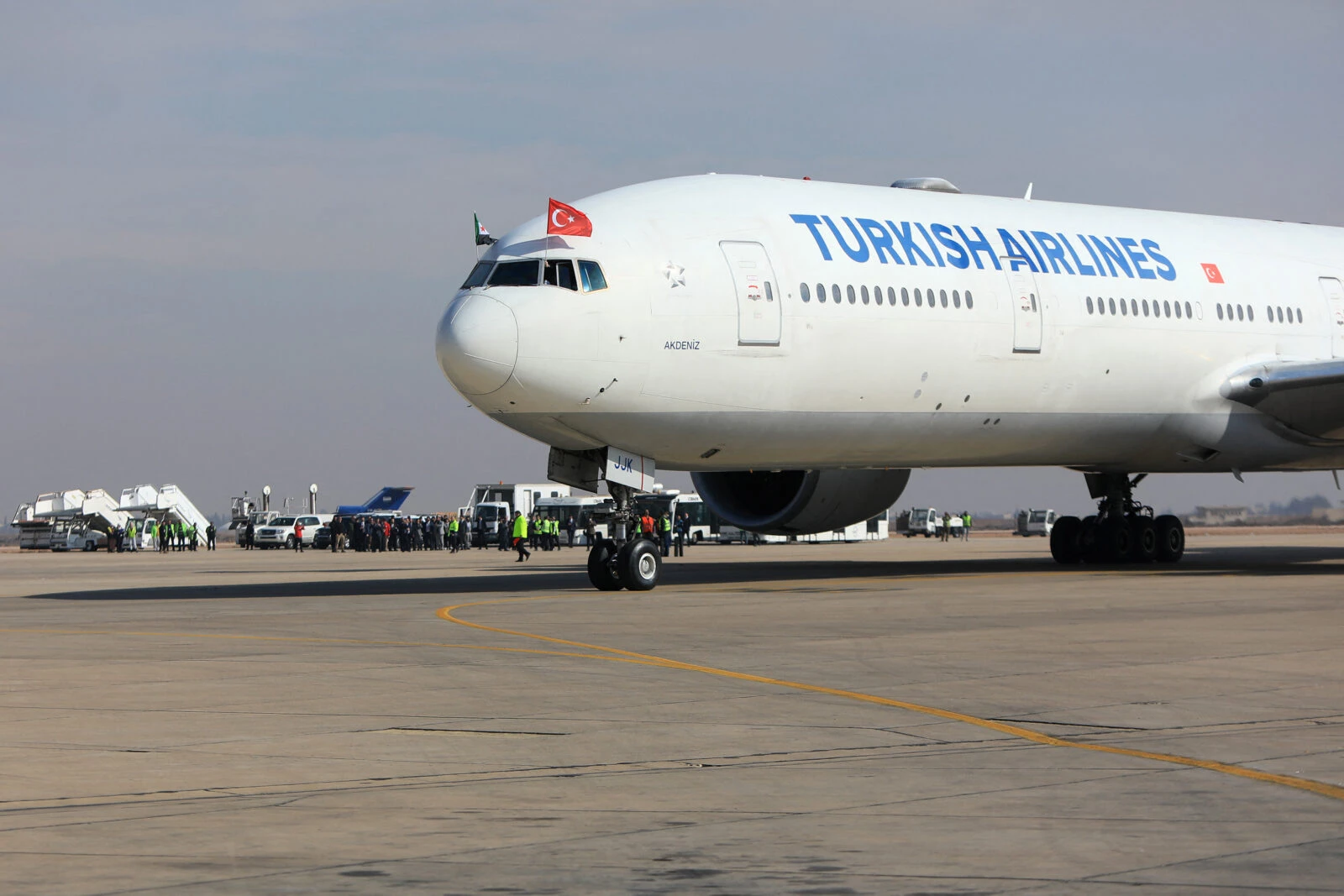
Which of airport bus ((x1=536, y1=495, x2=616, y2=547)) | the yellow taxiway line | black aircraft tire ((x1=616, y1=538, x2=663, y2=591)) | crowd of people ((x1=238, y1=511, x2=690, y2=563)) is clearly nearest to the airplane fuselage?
black aircraft tire ((x1=616, y1=538, x2=663, y2=591))

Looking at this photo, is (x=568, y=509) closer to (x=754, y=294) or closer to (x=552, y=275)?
(x=754, y=294)

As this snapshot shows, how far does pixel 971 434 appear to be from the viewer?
24.3 meters

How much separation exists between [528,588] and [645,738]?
1497 centimetres

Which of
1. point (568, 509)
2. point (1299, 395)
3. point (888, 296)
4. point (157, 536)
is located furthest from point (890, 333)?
point (157, 536)

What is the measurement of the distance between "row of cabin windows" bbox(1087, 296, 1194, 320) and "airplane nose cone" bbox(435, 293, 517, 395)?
1011 centimetres

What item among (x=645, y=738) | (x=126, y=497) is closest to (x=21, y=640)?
(x=645, y=738)

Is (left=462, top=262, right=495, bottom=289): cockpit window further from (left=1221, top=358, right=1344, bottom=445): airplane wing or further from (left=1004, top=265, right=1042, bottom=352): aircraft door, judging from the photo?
(left=1221, top=358, right=1344, bottom=445): airplane wing

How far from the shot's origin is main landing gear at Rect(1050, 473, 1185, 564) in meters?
29.9

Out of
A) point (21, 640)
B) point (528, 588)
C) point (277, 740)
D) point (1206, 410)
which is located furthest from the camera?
point (1206, 410)

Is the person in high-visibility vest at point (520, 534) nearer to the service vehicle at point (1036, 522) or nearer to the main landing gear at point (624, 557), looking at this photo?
the main landing gear at point (624, 557)

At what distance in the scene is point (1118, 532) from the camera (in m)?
30.0

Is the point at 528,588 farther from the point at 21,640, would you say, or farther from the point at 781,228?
the point at 21,640

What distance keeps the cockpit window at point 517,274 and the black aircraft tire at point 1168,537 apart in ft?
48.9

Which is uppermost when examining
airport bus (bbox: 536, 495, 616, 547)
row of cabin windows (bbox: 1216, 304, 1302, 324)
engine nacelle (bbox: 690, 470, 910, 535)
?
row of cabin windows (bbox: 1216, 304, 1302, 324)
